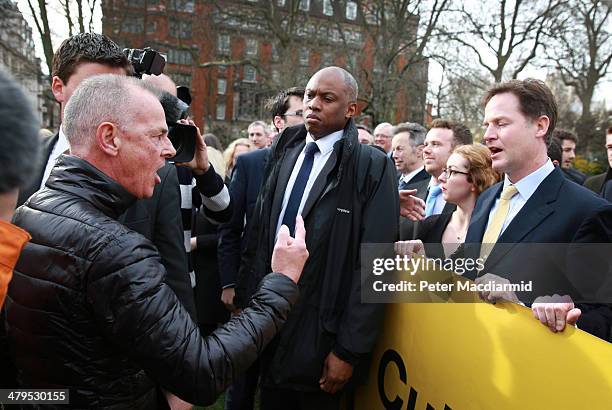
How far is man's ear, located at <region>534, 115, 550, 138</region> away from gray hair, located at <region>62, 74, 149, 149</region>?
1858 millimetres

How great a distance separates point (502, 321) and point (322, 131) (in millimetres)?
1375

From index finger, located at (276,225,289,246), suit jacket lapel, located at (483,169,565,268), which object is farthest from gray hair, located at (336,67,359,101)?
index finger, located at (276,225,289,246)

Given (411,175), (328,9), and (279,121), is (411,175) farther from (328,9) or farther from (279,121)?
(328,9)

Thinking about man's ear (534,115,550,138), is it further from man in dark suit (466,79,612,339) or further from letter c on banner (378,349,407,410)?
letter c on banner (378,349,407,410)

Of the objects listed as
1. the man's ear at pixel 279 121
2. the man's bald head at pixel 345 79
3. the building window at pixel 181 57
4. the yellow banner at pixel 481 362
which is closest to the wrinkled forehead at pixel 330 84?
the man's bald head at pixel 345 79

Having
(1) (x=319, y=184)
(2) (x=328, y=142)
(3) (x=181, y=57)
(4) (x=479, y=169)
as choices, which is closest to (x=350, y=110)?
(2) (x=328, y=142)

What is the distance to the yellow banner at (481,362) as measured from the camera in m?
1.64

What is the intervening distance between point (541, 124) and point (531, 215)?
1.66 feet

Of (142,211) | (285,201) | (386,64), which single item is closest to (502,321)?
(285,201)

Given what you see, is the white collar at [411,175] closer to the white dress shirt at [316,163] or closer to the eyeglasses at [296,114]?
the eyeglasses at [296,114]

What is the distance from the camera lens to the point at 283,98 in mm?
4402

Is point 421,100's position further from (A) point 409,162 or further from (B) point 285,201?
(B) point 285,201

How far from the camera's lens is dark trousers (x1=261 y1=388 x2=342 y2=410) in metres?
2.63

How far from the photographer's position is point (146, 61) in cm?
238
